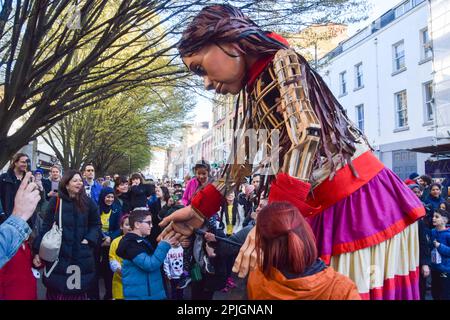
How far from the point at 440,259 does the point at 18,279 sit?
4551mm

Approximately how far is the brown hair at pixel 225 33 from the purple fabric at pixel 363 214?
708 millimetres

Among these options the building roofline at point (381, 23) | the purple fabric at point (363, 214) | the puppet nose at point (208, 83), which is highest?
the building roofline at point (381, 23)

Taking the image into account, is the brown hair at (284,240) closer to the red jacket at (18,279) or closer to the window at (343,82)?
the red jacket at (18,279)

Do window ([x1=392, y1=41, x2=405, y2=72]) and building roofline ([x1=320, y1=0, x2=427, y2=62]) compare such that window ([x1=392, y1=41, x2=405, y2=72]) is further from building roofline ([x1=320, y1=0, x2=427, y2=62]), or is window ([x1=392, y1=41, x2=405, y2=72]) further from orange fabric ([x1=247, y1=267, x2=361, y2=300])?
orange fabric ([x1=247, y1=267, x2=361, y2=300])

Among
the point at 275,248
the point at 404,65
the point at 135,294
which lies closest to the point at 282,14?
the point at 135,294

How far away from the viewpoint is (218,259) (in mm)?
4891

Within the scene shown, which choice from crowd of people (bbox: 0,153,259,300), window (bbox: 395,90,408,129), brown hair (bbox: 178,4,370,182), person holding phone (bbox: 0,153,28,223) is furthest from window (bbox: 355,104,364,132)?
brown hair (bbox: 178,4,370,182)

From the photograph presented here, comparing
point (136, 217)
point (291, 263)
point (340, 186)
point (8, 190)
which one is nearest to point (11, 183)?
point (8, 190)

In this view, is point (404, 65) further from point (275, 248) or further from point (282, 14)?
point (275, 248)

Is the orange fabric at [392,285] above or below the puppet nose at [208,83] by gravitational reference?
below

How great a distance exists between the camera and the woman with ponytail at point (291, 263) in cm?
153

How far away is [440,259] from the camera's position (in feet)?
15.9

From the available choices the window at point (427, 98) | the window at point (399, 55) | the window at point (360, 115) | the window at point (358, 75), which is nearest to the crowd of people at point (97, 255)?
the window at point (427, 98)
